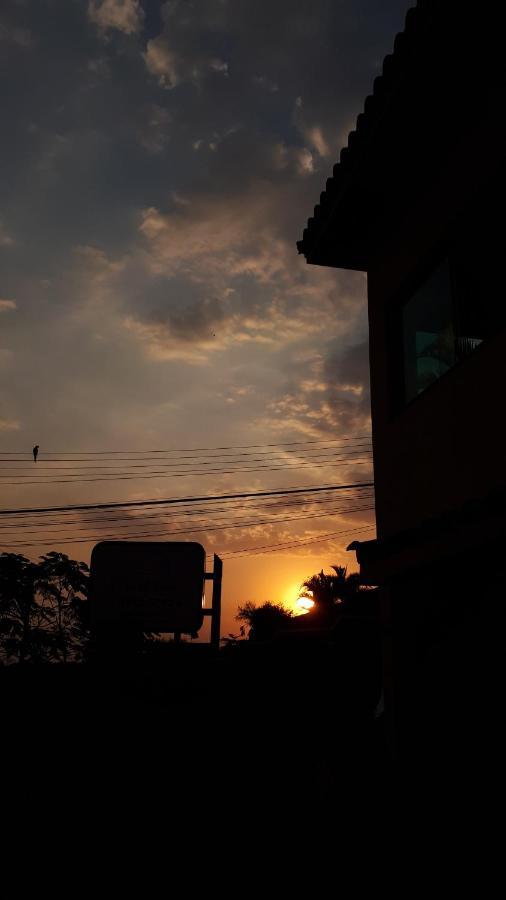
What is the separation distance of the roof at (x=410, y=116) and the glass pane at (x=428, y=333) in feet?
3.35

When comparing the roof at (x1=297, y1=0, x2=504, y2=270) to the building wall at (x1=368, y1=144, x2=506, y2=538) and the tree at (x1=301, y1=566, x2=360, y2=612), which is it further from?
the tree at (x1=301, y1=566, x2=360, y2=612)

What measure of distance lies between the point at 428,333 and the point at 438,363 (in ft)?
1.32

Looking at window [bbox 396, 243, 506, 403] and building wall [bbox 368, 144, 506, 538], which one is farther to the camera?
window [bbox 396, 243, 506, 403]

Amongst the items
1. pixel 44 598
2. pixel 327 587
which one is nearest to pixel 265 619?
pixel 327 587

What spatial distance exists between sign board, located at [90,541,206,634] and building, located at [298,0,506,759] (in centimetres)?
698

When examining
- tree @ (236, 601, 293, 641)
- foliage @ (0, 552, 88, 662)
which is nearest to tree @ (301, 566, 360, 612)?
tree @ (236, 601, 293, 641)

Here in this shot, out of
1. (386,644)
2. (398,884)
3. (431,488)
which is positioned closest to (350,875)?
(398,884)

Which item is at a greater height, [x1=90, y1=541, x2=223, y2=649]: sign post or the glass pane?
the glass pane

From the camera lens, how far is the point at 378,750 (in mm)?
7383

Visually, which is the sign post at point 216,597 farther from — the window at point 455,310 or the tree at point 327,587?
the tree at point 327,587

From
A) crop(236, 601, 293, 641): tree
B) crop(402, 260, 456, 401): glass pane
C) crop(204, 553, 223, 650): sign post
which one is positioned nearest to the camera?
crop(402, 260, 456, 401): glass pane

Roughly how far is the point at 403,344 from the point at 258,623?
3368 centimetres

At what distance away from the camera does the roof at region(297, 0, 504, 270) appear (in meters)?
5.65

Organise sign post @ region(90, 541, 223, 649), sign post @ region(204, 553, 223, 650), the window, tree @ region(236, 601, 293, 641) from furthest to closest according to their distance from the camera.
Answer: tree @ region(236, 601, 293, 641), sign post @ region(90, 541, 223, 649), sign post @ region(204, 553, 223, 650), the window
